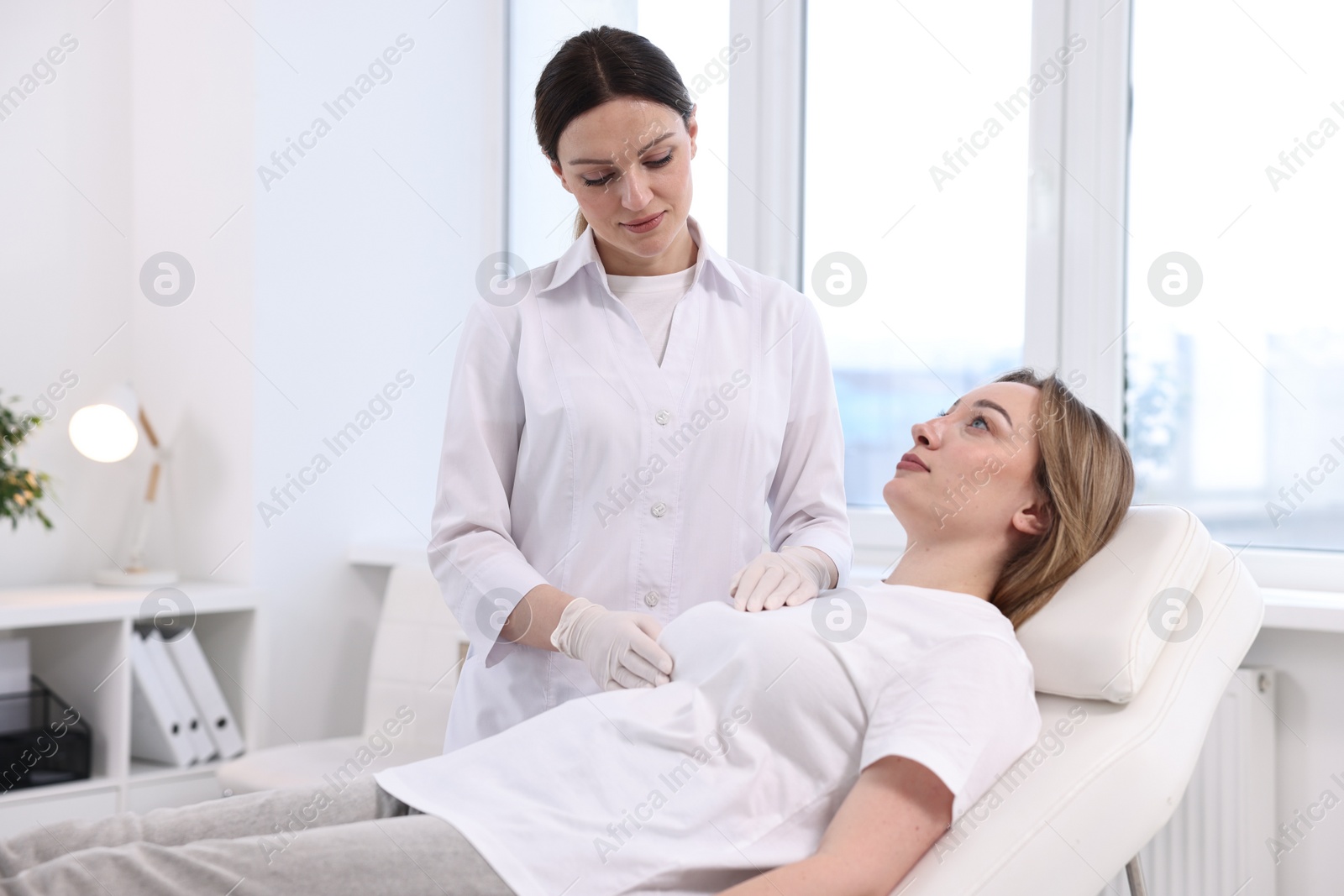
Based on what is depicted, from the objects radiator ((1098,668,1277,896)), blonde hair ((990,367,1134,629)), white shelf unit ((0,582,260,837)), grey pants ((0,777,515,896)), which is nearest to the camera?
grey pants ((0,777,515,896))

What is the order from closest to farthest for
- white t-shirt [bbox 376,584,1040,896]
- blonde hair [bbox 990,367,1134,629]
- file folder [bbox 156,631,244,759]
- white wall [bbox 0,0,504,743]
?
white t-shirt [bbox 376,584,1040,896], blonde hair [bbox 990,367,1134,629], file folder [bbox 156,631,244,759], white wall [bbox 0,0,504,743]

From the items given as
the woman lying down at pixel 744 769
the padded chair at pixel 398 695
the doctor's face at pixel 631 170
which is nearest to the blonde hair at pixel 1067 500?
the woman lying down at pixel 744 769

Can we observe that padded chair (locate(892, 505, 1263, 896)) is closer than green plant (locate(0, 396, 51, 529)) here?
Yes

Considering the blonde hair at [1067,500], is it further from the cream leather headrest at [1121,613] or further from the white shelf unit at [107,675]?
the white shelf unit at [107,675]

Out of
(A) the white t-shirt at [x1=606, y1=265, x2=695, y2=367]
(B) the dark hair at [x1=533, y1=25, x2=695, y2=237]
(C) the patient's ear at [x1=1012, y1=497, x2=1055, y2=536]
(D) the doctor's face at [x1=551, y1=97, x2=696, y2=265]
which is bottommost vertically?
(C) the patient's ear at [x1=1012, y1=497, x2=1055, y2=536]

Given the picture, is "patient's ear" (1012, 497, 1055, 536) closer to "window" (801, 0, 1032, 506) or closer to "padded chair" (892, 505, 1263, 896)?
"padded chair" (892, 505, 1263, 896)

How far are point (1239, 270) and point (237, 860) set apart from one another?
1.89m

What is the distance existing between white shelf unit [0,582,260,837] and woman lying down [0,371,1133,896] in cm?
131

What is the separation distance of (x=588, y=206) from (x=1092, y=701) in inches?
33.9

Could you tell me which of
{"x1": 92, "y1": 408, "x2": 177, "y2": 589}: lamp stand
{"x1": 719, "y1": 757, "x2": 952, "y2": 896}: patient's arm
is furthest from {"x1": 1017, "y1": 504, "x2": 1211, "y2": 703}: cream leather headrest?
{"x1": 92, "y1": 408, "x2": 177, "y2": 589}: lamp stand

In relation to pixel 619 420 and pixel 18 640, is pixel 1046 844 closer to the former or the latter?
pixel 619 420

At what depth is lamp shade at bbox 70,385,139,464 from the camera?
99.6 inches

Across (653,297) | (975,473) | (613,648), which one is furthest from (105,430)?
(975,473)

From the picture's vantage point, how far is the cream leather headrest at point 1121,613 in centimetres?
127
